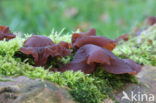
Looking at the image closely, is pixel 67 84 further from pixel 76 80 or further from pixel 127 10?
pixel 127 10

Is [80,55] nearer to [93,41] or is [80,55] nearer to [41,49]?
[93,41]

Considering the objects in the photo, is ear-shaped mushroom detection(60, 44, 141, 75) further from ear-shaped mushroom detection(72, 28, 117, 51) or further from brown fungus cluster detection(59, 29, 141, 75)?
ear-shaped mushroom detection(72, 28, 117, 51)

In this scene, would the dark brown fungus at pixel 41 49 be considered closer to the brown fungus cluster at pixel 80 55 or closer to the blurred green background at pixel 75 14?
the brown fungus cluster at pixel 80 55

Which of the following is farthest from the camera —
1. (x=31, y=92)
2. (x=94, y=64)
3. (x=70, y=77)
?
(x=94, y=64)

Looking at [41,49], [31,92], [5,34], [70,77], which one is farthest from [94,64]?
[5,34]

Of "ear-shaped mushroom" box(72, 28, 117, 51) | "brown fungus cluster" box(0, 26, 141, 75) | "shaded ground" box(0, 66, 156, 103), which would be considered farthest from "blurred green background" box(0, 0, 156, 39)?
"shaded ground" box(0, 66, 156, 103)
